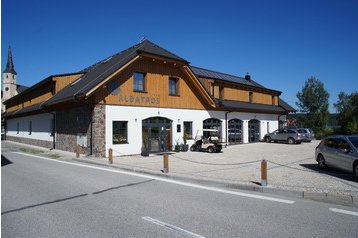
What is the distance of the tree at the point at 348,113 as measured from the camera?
3266 cm

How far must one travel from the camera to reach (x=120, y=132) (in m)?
20.0

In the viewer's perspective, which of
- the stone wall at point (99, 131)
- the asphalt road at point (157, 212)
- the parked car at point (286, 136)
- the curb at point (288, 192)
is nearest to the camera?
the asphalt road at point (157, 212)

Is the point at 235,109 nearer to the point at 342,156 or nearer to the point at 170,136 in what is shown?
the point at 170,136

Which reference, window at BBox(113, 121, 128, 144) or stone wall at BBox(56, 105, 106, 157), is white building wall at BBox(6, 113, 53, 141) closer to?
stone wall at BBox(56, 105, 106, 157)

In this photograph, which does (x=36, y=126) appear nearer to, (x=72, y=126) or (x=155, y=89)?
(x=72, y=126)

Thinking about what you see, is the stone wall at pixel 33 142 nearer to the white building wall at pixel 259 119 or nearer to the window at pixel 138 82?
Answer: the window at pixel 138 82

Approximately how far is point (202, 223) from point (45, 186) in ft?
19.8

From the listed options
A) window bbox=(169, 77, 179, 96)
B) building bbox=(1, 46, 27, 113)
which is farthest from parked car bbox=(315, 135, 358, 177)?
building bbox=(1, 46, 27, 113)

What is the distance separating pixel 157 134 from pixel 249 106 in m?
12.9

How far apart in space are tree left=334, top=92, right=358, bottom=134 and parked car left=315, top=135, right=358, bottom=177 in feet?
73.6

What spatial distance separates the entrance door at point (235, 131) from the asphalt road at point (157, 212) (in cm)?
1958

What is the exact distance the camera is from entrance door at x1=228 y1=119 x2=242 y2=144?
95.8 ft

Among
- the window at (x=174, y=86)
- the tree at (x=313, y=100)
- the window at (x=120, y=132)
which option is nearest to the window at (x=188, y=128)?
the window at (x=174, y=86)

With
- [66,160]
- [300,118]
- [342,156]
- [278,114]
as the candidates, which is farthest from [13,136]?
[300,118]
